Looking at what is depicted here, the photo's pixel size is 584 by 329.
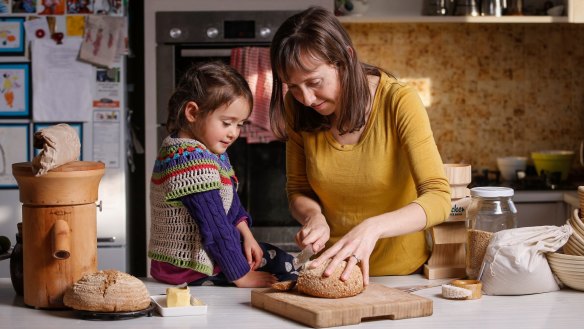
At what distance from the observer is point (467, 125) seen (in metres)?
4.29

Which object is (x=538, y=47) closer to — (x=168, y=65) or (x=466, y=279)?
(x=168, y=65)

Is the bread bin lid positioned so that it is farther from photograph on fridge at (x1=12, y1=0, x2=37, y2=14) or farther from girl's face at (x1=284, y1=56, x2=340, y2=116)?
photograph on fridge at (x1=12, y1=0, x2=37, y2=14)

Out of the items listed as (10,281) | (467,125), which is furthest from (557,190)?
(10,281)

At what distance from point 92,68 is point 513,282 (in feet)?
7.93

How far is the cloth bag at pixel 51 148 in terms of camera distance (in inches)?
66.6

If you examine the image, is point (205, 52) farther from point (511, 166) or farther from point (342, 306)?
point (342, 306)

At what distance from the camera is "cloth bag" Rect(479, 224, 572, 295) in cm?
Answer: 186

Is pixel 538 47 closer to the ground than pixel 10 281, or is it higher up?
higher up

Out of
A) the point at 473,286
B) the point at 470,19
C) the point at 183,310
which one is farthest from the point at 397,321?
the point at 470,19

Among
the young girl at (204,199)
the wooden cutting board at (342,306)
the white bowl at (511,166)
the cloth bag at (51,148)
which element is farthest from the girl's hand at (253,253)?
the white bowl at (511,166)

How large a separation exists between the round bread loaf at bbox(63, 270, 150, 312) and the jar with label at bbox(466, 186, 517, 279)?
73cm

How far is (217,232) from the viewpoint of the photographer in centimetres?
194

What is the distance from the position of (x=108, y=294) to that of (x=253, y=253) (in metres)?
0.49

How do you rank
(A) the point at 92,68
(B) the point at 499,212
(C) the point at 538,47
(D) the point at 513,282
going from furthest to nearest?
(C) the point at 538,47 → (A) the point at 92,68 → (B) the point at 499,212 → (D) the point at 513,282
